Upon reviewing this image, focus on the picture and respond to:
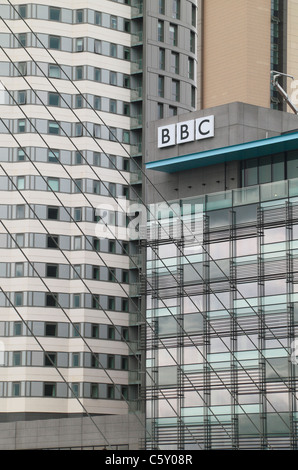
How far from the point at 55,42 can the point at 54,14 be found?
2.63m

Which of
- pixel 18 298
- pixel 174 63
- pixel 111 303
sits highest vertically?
pixel 174 63

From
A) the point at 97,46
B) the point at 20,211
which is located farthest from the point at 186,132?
the point at 97,46

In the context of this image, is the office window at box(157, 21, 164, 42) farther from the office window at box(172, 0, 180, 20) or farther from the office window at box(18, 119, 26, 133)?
the office window at box(18, 119, 26, 133)

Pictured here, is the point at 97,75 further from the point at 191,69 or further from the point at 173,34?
the point at 191,69

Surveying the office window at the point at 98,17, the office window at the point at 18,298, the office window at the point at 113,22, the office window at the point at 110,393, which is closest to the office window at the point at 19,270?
the office window at the point at 18,298

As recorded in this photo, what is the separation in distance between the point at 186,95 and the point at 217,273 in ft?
139

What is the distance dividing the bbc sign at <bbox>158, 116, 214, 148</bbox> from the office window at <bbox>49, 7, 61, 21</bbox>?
32237mm

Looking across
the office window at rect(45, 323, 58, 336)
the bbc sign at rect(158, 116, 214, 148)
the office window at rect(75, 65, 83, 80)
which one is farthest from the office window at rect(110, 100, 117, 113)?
the bbc sign at rect(158, 116, 214, 148)

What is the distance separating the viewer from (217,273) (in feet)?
295

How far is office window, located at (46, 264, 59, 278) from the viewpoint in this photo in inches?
4818

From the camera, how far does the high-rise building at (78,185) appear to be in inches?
4749

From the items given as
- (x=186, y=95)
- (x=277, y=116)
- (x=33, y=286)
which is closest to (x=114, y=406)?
(x=33, y=286)

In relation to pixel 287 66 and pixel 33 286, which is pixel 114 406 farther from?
pixel 287 66

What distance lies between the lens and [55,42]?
418ft
